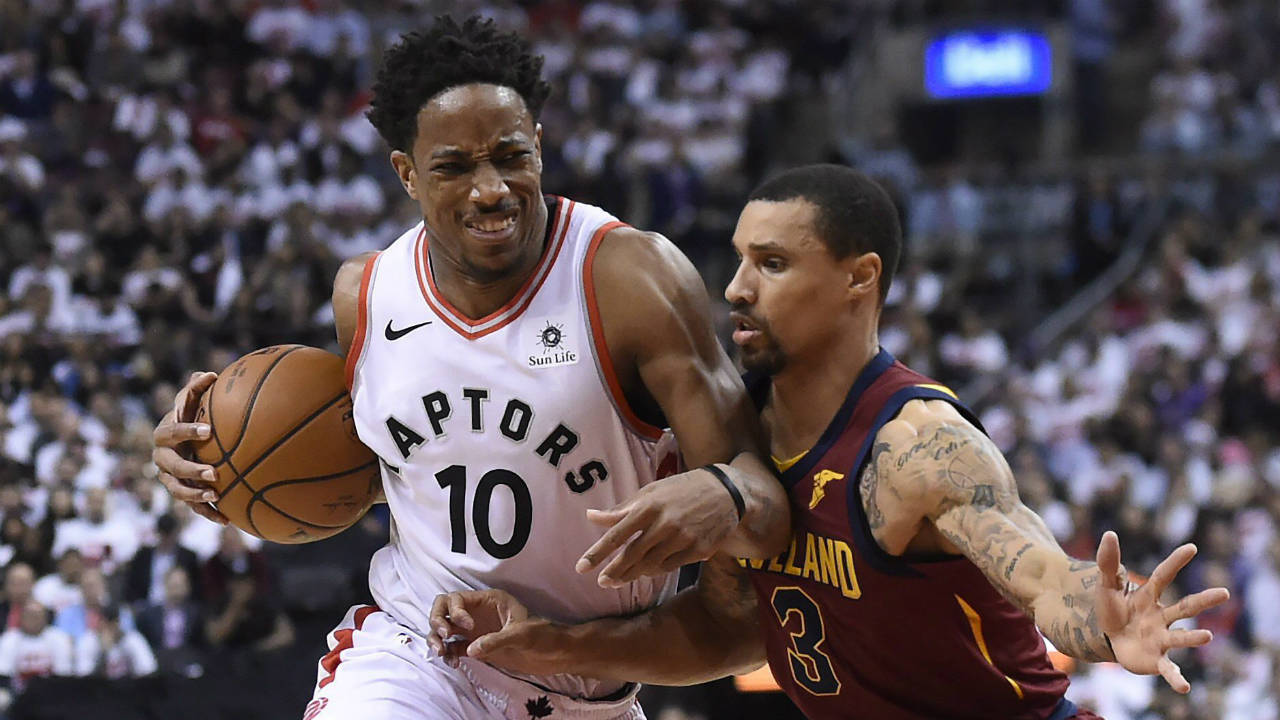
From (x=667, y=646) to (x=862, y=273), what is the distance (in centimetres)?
101

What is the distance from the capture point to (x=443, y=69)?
338 cm

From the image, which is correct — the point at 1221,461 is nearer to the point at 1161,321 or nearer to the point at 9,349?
the point at 1161,321

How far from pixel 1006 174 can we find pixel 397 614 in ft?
35.0

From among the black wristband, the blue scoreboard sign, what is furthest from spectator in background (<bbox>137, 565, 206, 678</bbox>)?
the blue scoreboard sign

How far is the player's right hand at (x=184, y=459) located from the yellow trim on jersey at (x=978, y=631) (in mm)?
1754

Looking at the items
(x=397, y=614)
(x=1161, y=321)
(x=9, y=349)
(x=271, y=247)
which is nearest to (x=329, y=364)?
(x=397, y=614)

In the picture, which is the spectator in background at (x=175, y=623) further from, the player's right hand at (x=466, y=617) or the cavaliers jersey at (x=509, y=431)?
the player's right hand at (x=466, y=617)

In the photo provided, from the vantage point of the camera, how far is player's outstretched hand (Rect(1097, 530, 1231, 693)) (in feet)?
7.86

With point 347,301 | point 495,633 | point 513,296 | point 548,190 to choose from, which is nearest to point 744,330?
point 513,296

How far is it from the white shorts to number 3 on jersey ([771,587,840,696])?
570 millimetres

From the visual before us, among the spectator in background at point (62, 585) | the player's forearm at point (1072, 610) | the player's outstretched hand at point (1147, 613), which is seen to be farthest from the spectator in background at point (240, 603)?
the player's outstretched hand at point (1147, 613)

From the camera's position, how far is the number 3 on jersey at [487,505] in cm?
342

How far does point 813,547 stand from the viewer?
3268mm

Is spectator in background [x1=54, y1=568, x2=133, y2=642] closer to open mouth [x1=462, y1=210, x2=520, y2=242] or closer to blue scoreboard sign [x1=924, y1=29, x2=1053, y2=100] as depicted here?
open mouth [x1=462, y1=210, x2=520, y2=242]
